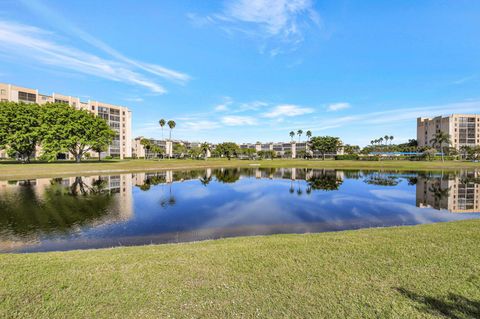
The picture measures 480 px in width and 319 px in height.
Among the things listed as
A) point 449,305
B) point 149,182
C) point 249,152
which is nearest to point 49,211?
point 149,182

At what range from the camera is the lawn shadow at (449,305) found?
5.17 metres

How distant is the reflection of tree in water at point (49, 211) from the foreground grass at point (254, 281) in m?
7.83

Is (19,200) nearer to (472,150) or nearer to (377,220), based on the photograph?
(377,220)

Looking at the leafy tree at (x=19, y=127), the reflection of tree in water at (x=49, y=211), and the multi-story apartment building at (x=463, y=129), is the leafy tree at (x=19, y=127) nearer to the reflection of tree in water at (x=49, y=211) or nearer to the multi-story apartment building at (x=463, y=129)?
the reflection of tree in water at (x=49, y=211)

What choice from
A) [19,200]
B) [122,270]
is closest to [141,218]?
[122,270]

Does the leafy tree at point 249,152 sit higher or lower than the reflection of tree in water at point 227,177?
higher

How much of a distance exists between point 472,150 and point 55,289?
168 meters

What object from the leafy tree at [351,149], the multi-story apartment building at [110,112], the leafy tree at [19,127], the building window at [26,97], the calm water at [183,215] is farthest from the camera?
the leafy tree at [351,149]

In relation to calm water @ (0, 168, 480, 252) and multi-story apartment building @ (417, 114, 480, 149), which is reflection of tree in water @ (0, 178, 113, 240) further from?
multi-story apartment building @ (417, 114, 480, 149)

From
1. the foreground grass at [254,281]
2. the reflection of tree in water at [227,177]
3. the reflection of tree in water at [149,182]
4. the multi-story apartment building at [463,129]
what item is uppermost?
the multi-story apartment building at [463,129]

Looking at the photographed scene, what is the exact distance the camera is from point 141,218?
1733cm

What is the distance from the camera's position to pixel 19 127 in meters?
61.0

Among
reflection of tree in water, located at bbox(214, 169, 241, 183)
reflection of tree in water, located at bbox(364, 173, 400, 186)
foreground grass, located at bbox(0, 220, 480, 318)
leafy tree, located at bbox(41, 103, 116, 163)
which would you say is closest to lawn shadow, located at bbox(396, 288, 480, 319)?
foreground grass, located at bbox(0, 220, 480, 318)

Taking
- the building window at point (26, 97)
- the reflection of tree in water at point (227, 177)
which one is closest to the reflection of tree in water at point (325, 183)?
the reflection of tree in water at point (227, 177)
